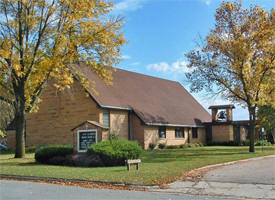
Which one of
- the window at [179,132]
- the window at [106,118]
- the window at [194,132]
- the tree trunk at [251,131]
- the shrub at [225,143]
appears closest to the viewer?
the tree trunk at [251,131]

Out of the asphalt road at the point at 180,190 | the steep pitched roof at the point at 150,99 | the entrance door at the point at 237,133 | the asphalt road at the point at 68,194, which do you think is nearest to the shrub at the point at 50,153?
the asphalt road at the point at 180,190

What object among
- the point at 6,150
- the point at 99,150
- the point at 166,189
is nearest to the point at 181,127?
the point at 6,150

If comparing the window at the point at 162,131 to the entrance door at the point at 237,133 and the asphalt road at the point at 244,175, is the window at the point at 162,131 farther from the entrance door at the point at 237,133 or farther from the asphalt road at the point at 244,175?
the asphalt road at the point at 244,175

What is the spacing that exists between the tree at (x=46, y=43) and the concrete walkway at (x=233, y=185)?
1119cm

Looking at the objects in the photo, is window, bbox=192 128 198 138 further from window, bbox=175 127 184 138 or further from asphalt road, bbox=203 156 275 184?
asphalt road, bbox=203 156 275 184

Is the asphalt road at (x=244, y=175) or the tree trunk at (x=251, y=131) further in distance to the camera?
the tree trunk at (x=251, y=131)

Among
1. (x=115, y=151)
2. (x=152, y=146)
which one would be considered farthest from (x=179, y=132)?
(x=115, y=151)

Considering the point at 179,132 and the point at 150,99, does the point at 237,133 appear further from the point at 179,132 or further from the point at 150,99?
the point at 150,99

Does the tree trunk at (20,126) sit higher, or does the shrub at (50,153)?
the tree trunk at (20,126)

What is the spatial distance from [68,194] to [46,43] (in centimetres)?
1435

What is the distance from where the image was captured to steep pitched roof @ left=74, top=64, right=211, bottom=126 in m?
32.0

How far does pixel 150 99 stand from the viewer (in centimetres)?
3706

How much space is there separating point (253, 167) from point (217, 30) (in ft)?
40.1

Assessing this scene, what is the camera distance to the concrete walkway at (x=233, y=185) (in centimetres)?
1115
